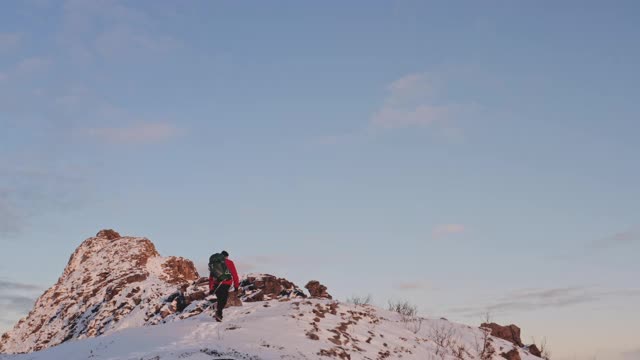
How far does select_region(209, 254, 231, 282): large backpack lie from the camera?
23438 mm

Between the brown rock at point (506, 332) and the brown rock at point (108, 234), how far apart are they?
138 ft

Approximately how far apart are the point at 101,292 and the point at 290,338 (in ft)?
111

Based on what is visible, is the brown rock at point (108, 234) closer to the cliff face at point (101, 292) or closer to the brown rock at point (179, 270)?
the cliff face at point (101, 292)

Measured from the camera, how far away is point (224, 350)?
1922 centimetres

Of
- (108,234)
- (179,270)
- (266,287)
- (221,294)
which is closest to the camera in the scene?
(221,294)

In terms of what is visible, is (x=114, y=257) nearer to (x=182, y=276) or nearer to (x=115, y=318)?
(x=182, y=276)

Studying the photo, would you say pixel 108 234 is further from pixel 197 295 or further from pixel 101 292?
pixel 197 295

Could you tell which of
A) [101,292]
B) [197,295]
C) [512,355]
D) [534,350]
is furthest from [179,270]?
[512,355]

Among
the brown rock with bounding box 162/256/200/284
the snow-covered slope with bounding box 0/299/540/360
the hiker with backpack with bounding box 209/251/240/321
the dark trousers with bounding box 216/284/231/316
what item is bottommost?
the snow-covered slope with bounding box 0/299/540/360

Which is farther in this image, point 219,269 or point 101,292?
point 101,292

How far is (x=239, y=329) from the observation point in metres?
22.6

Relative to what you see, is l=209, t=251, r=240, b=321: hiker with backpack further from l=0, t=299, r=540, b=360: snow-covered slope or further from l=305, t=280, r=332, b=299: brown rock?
l=305, t=280, r=332, b=299: brown rock

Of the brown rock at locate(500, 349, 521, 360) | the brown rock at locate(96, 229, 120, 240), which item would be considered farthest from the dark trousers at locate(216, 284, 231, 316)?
the brown rock at locate(96, 229, 120, 240)

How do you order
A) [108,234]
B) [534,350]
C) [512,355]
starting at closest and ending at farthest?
[512,355] < [534,350] < [108,234]
